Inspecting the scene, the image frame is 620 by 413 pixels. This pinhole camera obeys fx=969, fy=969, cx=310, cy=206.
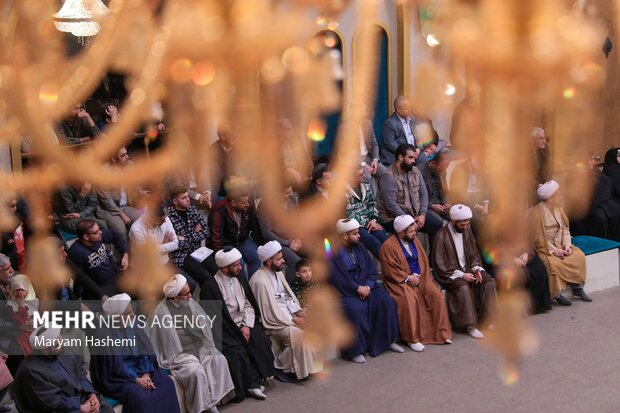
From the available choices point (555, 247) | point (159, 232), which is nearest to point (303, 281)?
point (159, 232)

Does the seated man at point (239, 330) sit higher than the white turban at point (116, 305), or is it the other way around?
the white turban at point (116, 305)

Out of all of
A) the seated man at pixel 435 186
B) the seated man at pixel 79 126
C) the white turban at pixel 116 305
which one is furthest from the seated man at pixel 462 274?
the seated man at pixel 79 126

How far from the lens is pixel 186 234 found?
735cm

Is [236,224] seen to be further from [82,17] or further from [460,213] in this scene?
[82,17]

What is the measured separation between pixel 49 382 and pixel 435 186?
4.39 m

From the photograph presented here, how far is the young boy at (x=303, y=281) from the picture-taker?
24.3 feet

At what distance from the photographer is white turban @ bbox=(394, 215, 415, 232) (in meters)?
7.98

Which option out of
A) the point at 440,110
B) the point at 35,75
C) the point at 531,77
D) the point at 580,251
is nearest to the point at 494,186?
the point at 531,77

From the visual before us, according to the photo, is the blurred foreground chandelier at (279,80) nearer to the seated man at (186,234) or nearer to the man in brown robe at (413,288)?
the seated man at (186,234)

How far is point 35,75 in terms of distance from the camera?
57.0 inches

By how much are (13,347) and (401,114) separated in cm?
400

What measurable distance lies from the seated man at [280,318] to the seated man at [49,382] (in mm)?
1657

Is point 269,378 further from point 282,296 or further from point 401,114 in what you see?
point 401,114

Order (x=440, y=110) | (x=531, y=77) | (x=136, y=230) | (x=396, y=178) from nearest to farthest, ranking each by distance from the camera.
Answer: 1. (x=531, y=77)
2. (x=440, y=110)
3. (x=136, y=230)
4. (x=396, y=178)
